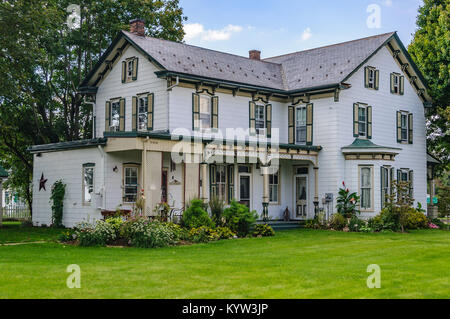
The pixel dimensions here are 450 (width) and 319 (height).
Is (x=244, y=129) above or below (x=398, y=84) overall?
below

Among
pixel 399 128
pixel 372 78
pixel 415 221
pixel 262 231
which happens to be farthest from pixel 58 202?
pixel 399 128

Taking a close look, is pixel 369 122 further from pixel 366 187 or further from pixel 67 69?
pixel 67 69

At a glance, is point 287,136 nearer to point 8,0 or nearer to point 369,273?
point 8,0

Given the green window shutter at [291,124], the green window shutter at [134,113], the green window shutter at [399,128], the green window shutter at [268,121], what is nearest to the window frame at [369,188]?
the green window shutter at [291,124]

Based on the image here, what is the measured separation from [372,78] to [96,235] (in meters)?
16.9

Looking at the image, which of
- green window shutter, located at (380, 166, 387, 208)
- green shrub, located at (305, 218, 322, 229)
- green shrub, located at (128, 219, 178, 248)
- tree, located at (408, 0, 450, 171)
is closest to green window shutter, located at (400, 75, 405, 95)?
tree, located at (408, 0, 450, 171)

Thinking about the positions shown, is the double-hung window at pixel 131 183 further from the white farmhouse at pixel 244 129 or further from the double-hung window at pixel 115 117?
the double-hung window at pixel 115 117

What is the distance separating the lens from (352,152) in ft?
86.0

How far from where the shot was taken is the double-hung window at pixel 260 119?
27.1m

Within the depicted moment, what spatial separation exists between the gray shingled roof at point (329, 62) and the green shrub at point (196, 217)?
9.87 m

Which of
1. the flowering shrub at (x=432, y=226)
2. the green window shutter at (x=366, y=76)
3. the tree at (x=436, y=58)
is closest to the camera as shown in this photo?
the flowering shrub at (x=432, y=226)

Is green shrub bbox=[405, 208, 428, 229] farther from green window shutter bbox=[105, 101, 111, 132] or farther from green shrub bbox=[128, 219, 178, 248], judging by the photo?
green window shutter bbox=[105, 101, 111, 132]

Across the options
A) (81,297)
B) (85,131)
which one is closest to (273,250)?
(81,297)

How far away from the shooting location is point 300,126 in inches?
1094
